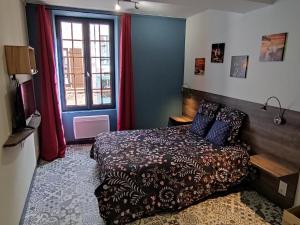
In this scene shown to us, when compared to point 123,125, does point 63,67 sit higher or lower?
higher

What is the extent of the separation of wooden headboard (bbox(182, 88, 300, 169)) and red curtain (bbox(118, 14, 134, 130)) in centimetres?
163

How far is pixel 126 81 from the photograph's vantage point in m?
3.96

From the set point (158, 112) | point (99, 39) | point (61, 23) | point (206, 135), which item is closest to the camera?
point (206, 135)

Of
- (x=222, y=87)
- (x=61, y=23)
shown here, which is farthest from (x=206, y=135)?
(x=61, y=23)

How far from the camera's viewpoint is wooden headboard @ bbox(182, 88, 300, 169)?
7.32ft

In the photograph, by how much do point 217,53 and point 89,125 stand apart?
8.38ft

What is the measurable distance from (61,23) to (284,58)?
3.51 m

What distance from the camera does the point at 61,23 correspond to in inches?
151

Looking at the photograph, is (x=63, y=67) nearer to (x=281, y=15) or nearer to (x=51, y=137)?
(x=51, y=137)

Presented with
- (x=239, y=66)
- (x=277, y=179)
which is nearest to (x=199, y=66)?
(x=239, y=66)

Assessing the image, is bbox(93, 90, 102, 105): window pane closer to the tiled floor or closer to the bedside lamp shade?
the tiled floor

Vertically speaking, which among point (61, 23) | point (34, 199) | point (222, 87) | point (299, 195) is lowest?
point (34, 199)

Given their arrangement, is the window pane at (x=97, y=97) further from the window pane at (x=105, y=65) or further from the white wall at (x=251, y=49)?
the white wall at (x=251, y=49)

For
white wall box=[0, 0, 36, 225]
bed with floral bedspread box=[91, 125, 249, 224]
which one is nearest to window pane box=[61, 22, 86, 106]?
white wall box=[0, 0, 36, 225]
